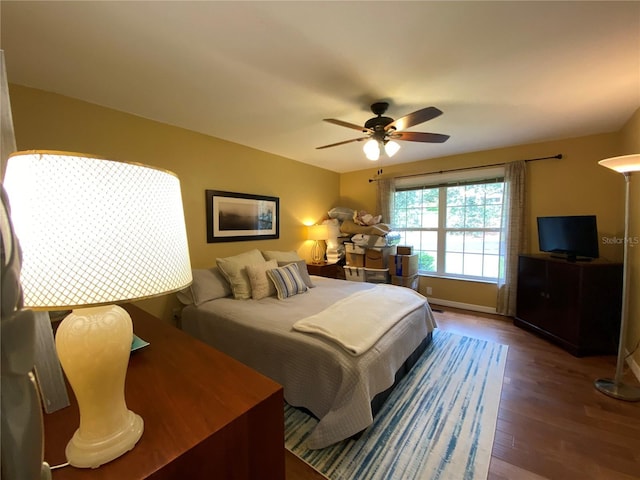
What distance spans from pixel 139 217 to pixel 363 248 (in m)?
3.69

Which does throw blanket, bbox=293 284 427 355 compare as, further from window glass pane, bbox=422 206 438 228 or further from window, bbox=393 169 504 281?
window glass pane, bbox=422 206 438 228

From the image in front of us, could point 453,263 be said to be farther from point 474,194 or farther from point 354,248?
point 354,248

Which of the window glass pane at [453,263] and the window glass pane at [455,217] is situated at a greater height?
the window glass pane at [455,217]

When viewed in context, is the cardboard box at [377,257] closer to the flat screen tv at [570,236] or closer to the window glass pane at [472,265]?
the window glass pane at [472,265]

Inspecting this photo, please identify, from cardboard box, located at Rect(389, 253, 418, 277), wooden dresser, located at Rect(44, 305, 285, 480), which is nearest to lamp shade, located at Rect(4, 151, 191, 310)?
wooden dresser, located at Rect(44, 305, 285, 480)

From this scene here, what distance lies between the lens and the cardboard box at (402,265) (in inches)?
150

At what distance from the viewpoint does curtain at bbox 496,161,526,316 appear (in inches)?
135

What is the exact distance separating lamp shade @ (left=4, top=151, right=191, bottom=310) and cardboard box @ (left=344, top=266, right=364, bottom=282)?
3.71 m

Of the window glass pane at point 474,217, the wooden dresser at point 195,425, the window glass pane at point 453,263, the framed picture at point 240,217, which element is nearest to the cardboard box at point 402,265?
the window glass pane at point 453,263

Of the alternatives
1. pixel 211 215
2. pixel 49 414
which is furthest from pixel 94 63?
pixel 49 414

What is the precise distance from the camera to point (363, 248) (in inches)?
→ 162

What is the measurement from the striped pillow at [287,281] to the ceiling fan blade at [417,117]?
164cm

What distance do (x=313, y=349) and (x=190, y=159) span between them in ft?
7.98

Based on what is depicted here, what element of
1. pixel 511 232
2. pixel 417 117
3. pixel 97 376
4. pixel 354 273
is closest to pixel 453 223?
pixel 511 232
